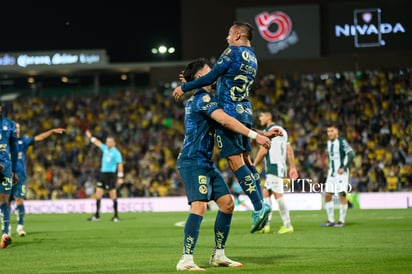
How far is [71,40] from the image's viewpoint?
5744 cm

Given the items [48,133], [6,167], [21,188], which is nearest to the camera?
[6,167]

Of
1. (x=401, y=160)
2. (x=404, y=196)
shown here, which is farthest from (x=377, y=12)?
(x=404, y=196)

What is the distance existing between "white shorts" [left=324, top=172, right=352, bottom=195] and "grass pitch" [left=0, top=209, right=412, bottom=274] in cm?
104

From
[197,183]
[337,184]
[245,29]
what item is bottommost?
[337,184]

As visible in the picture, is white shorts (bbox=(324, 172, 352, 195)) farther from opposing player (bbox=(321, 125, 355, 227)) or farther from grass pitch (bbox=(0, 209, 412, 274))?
grass pitch (bbox=(0, 209, 412, 274))

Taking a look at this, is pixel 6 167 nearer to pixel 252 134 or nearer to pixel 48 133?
pixel 48 133

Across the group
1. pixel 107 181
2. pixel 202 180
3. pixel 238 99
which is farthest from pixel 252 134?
pixel 107 181

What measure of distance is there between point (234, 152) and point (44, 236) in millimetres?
9253

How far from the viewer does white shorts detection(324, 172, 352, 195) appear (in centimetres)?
2202

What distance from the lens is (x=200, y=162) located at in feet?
36.7

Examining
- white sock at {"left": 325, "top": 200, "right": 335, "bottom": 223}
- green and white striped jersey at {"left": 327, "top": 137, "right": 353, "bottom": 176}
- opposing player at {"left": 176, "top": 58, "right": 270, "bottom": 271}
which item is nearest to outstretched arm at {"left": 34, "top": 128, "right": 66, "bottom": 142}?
opposing player at {"left": 176, "top": 58, "right": 270, "bottom": 271}

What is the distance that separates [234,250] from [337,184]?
334 inches

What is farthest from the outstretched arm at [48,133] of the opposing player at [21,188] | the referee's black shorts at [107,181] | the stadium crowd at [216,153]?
the stadium crowd at [216,153]

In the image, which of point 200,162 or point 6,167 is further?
point 6,167
